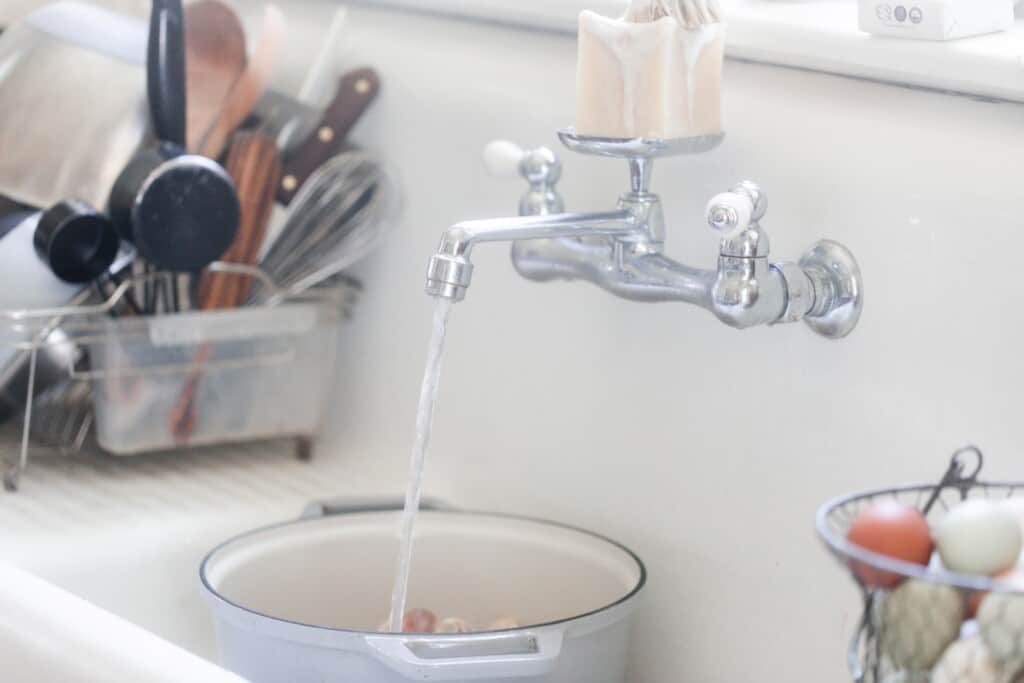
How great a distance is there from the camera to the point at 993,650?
0.52 m

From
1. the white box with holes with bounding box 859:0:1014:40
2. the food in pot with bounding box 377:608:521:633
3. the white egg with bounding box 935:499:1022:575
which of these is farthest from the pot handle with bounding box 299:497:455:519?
the white egg with bounding box 935:499:1022:575

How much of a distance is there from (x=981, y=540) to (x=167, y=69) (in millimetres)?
712

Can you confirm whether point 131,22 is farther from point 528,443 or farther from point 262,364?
point 528,443

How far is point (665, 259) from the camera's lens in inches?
33.9

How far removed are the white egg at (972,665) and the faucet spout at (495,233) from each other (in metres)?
0.34

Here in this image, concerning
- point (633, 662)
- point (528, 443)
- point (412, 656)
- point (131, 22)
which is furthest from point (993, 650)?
point (131, 22)

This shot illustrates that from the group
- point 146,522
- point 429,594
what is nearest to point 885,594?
point 429,594

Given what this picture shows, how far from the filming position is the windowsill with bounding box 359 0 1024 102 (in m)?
0.74

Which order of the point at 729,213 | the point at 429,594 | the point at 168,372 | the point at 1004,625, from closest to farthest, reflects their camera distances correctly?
the point at 1004,625 → the point at 729,213 → the point at 429,594 → the point at 168,372

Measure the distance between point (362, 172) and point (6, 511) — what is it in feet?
1.17

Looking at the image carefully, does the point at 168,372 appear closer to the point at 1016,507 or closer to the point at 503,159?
the point at 503,159

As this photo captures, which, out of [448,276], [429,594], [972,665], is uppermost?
[448,276]

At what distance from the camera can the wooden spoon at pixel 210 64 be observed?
117cm

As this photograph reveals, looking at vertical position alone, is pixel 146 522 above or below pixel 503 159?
below
